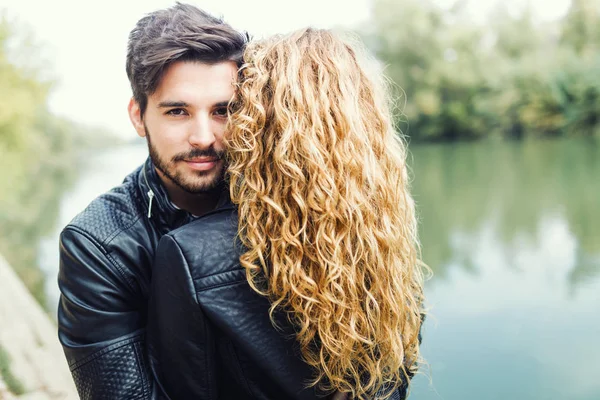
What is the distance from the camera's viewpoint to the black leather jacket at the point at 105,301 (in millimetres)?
1457

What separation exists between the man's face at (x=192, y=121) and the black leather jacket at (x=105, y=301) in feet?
0.74

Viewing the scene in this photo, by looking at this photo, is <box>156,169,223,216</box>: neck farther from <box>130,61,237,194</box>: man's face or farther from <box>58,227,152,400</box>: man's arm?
<box>58,227,152,400</box>: man's arm

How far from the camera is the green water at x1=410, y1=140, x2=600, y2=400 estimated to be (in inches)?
180

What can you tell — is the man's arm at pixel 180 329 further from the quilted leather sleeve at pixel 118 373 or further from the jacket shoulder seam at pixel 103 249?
the jacket shoulder seam at pixel 103 249

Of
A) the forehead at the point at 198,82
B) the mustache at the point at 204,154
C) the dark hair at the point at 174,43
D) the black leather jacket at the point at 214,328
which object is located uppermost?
the dark hair at the point at 174,43

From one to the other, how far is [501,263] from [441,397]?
139 inches

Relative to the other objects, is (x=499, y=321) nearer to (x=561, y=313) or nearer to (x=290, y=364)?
(x=561, y=313)

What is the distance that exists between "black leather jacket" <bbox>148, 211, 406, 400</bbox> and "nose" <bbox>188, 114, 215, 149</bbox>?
11.9 inches

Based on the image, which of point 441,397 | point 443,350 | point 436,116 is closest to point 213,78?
point 441,397

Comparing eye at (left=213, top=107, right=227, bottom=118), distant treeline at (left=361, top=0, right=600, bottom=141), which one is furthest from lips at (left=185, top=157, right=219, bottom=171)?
distant treeline at (left=361, top=0, right=600, bottom=141)

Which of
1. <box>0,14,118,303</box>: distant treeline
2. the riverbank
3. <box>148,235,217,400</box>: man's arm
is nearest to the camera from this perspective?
<box>148,235,217,400</box>: man's arm

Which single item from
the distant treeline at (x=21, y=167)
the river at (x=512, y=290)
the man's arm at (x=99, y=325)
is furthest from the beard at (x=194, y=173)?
the distant treeline at (x=21, y=167)

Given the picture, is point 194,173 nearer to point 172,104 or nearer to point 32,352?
point 172,104

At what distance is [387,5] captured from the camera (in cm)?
3275
